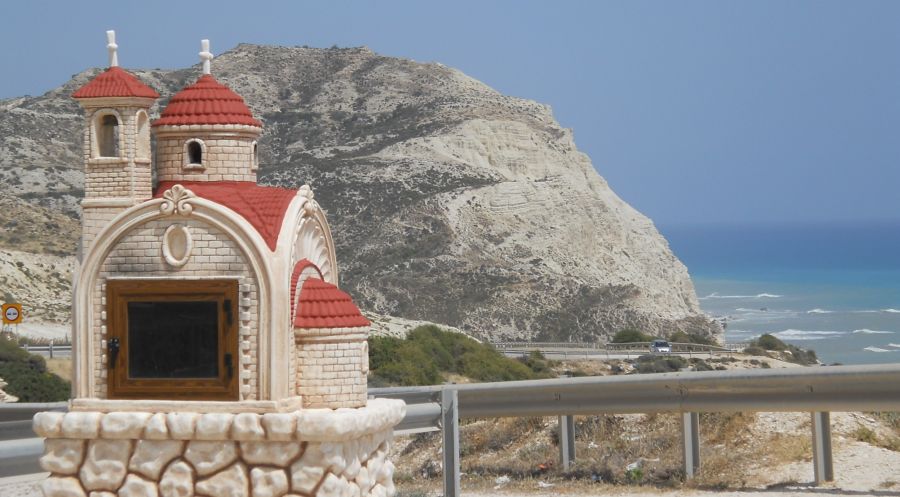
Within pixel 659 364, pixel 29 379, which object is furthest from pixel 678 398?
pixel 659 364

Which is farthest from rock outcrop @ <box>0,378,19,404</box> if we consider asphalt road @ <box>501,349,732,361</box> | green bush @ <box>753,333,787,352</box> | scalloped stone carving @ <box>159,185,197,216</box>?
green bush @ <box>753,333,787,352</box>

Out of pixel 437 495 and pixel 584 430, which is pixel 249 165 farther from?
pixel 584 430

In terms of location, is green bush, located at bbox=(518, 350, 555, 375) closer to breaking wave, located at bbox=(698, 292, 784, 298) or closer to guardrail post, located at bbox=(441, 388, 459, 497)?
guardrail post, located at bbox=(441, 388, 459, 497)

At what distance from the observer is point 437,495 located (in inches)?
454

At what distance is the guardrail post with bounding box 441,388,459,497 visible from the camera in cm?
1109

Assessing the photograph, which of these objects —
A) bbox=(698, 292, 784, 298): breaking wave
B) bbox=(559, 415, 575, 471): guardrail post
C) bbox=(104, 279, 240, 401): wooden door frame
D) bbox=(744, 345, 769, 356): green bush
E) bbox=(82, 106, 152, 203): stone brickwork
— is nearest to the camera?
bbox=(104, 279, 240, 401): wooden door frame

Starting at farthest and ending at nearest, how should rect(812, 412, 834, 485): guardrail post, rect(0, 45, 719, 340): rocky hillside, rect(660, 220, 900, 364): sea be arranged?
1. rect(660, 220, 900, 364): sea
2. rect(0, 45, 719, 340): rocky hillside
3. rect(812, 412, 834, 485): guardrail post

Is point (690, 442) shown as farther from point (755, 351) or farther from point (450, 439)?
point (755, 351)

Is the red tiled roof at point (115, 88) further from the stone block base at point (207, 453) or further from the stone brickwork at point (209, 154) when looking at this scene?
the stone block base at point (207, 453)

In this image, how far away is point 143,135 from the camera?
9.88 meters

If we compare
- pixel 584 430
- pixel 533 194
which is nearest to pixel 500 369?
pixel 584 430

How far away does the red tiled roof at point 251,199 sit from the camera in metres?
9.27

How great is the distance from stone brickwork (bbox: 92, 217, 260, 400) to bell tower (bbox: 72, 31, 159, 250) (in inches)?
14.0

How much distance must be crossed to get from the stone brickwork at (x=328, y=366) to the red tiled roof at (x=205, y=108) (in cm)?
155
